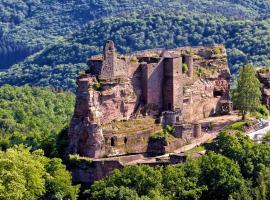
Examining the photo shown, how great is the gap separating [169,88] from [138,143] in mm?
8673

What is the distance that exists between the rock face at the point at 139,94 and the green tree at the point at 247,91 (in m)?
2.84

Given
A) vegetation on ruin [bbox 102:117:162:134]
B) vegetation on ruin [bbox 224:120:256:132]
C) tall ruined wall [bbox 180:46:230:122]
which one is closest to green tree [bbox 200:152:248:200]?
vegetation on ruin [bbox 102:117:162:134]

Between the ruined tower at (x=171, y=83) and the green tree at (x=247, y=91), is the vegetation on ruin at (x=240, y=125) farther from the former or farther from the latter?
the ruined tower at (x=171, y=83)

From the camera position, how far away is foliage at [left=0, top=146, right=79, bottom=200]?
83.9 meters

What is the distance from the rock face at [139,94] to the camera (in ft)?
301

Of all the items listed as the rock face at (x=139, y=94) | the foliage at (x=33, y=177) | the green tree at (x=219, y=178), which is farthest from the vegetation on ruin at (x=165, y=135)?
the foliage at (x=33, y=177)

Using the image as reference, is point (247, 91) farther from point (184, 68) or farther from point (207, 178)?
point (207, 178)

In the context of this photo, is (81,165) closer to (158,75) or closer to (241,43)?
(158,75)

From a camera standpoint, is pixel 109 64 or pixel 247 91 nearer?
pixel 109 64

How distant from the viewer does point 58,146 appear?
9456 centimetres

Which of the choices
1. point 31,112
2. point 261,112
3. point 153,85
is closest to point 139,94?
point 153,85

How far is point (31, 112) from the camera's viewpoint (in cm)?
14938

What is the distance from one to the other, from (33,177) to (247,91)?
1238 inches

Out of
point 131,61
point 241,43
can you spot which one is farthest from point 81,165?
point 241,43
